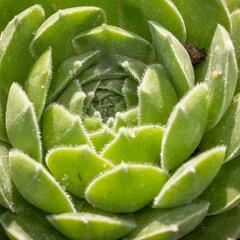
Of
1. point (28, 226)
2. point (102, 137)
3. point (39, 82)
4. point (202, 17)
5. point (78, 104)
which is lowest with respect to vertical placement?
point (28, 226)

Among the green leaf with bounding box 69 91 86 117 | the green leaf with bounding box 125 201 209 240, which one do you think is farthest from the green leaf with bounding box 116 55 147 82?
the green leaf with bounding box 125 201 209 240

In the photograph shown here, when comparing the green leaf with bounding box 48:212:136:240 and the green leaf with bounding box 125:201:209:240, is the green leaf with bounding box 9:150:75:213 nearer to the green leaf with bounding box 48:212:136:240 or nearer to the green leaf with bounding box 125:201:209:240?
the green leaf with bounding box 48:212:136:240

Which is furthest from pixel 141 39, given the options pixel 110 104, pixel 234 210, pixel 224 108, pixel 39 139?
pixel 234 210

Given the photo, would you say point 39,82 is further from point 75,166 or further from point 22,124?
point 75,166

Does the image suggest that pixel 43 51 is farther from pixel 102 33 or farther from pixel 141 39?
pixel 141 39

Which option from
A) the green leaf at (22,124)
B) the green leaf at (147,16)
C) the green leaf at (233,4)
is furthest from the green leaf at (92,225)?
the green leaf at (233,4)

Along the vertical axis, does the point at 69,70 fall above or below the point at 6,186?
above

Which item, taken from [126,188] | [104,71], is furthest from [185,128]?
[104,71]

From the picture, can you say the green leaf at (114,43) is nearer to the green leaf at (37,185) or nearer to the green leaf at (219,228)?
the green leaf at (37,185)
